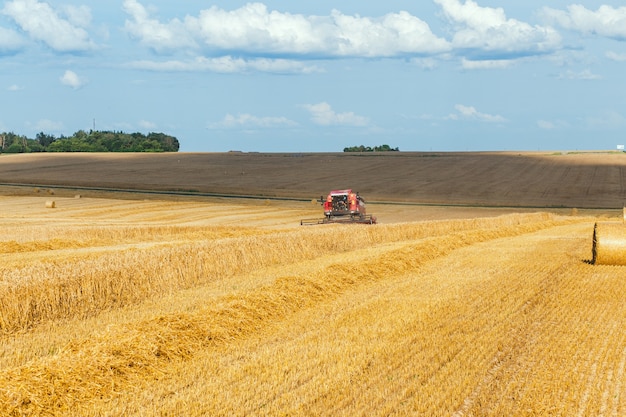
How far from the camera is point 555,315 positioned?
14.2 metres

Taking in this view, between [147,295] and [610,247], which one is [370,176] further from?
[147,295]

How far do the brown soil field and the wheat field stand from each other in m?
41.8

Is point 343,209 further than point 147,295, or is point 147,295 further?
point 343,209

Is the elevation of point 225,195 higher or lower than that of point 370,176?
lower

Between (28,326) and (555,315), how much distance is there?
28.7 ft

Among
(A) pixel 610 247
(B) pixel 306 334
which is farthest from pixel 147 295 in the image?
(A) pixel 610 247

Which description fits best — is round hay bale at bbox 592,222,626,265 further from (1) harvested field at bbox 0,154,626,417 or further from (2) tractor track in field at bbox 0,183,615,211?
(2) tractor track in field at bbox 0,183,615,211

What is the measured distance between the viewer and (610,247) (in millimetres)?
21641

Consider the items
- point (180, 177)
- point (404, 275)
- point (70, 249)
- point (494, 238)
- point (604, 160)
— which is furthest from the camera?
point (604, 160)

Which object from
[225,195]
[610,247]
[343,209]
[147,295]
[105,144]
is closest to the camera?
[147,295]

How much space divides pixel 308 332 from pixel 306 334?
0.17 metres

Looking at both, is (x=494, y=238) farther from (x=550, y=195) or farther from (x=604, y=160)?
(x=604, y=160)

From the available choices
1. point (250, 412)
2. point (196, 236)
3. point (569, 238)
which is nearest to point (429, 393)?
point (250, 412)

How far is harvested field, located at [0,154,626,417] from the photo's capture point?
8953mm
